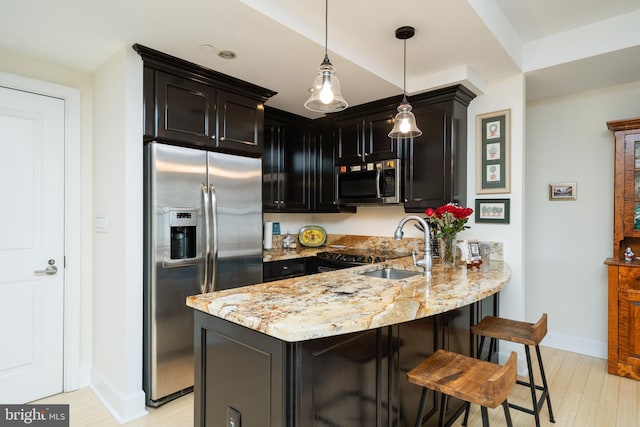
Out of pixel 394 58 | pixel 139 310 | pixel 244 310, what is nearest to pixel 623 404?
pixel 244 310

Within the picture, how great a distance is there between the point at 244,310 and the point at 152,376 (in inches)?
59.5

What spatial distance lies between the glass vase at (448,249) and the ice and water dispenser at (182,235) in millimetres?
1951

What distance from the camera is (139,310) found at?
7.91ft

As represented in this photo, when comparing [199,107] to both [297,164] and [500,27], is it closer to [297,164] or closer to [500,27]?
[297,164]

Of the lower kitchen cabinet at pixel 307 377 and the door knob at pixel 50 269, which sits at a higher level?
the door knob at pixel 50 269

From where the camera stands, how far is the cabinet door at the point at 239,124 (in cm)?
285

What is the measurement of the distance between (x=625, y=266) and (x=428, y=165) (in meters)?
1.75

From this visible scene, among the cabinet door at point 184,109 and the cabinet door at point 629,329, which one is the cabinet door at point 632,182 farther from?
the cabinet door at point 184,109

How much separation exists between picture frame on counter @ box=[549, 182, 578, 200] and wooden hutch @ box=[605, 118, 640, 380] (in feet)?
1.35

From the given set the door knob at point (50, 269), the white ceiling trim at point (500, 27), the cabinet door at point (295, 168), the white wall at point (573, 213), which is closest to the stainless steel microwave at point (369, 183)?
the cabinet door at point (295, 168)

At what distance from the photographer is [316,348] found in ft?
4.36

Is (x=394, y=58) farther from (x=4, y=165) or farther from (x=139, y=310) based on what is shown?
(x=4, y=165)

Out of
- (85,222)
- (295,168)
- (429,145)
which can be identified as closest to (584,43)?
(429,145)

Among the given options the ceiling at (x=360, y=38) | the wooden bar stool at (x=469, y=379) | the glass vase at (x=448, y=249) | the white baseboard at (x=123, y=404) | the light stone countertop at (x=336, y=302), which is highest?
the ceiling at (x=360, y=38)
